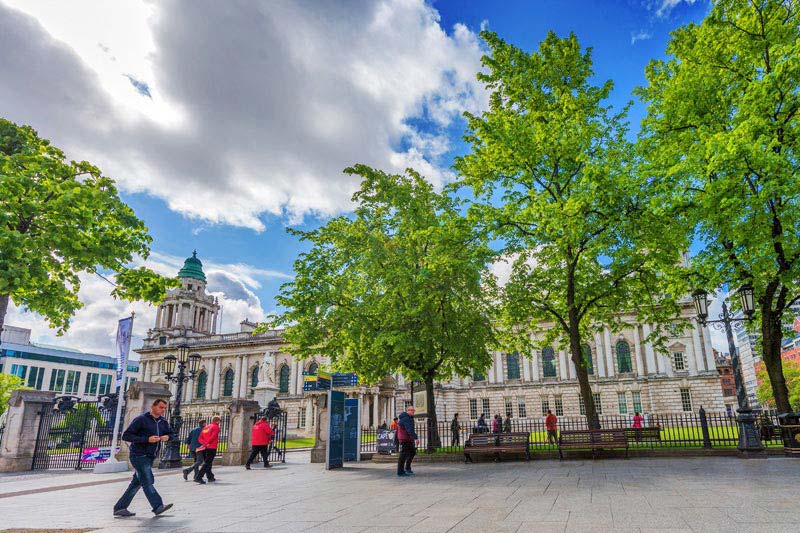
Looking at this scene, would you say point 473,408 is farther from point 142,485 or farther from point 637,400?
point 142,485

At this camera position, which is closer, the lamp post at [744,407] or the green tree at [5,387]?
the lamp post at [744,407]

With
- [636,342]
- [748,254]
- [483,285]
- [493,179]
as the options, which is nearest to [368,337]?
[483,285]

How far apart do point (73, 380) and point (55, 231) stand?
304ft

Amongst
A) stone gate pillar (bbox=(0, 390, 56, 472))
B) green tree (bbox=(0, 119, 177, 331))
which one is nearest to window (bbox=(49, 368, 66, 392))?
stone gate pillar (bbox=(0, 390, 56, 472))

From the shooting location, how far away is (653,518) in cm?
600

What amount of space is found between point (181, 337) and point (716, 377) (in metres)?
70.5

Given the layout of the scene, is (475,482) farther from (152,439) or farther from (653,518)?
(152,439)

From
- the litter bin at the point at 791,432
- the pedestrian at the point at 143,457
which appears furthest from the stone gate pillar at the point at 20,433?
the litter bin at the point at 791,432

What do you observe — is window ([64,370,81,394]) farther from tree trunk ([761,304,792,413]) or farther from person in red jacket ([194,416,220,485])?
tree trunk ([761,304,792,413])

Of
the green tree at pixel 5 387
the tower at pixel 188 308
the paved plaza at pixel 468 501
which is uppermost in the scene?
the tower at pixel 188 308

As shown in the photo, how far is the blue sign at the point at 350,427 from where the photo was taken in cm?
1742

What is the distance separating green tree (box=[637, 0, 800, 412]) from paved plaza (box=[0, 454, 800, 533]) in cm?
621

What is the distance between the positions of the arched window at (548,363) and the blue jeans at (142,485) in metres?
53.8

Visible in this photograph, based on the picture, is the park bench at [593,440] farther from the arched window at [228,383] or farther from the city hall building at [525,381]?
the arched window at [228,383]
